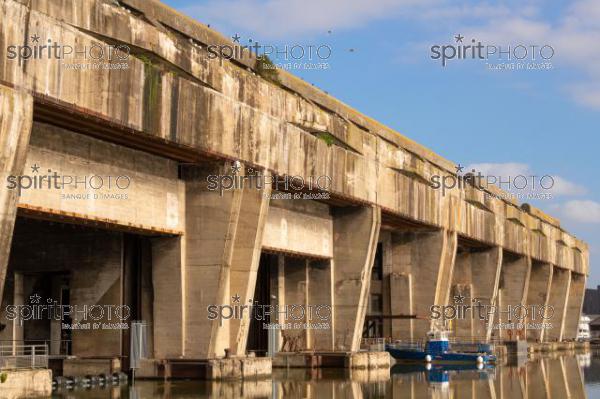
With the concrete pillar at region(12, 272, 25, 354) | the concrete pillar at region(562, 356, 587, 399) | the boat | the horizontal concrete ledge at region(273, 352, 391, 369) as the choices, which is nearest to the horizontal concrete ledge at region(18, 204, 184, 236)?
the concrete pillar at region(12, 272, 25, 354)

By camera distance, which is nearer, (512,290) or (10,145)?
(10,145)

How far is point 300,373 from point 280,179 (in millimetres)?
12136

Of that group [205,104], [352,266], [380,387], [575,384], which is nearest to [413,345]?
[352,266]

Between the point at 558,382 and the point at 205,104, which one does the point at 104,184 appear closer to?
the point at 205,104

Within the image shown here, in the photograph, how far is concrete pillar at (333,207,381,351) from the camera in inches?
2096

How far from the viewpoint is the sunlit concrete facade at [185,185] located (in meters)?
30.9

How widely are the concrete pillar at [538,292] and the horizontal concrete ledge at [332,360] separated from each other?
Answer: 48.1 meters

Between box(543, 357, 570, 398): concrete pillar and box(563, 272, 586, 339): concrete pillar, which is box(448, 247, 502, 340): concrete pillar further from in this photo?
box(563, 272, 586, 339): concrete pillar

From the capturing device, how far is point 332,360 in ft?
172

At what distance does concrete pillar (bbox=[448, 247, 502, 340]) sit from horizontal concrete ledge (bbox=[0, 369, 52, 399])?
53991 mm

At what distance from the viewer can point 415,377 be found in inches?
1859

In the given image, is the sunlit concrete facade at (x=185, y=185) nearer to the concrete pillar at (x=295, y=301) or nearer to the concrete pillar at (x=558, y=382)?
the concrete pillar at (x=295, y=301)

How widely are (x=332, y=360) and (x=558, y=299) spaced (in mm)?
62076

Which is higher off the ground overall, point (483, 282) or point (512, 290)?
point (483, 282)
